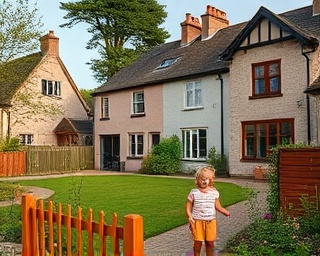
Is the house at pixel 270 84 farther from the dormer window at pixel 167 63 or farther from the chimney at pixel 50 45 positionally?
the chimney at pixel 50 45

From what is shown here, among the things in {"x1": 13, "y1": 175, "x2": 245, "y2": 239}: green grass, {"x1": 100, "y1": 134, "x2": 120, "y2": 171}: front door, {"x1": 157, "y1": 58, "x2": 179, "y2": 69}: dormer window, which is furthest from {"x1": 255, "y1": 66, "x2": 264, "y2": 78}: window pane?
{"x1": 100, "y1": 134, "x2": 120, "y2": 171}: front door

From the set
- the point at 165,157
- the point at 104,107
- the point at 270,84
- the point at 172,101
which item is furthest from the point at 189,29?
the point at 270,84

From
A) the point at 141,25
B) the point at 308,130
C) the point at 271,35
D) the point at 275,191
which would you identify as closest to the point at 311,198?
the point at 275,191

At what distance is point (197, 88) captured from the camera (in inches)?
956

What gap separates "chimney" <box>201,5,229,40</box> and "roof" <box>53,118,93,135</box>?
1279 centimetres

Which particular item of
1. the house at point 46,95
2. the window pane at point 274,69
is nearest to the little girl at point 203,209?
the window pane at point 274,69

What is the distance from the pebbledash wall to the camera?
18781 mm

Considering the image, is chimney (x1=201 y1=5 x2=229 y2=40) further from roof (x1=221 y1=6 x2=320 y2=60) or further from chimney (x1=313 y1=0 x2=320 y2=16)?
chimney (x1=313 y1=0 x2=320 y2=16)

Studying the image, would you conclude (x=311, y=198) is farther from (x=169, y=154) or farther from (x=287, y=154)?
(x=169, y=154)

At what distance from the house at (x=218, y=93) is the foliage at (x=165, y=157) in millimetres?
494

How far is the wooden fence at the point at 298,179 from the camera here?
25.4ft

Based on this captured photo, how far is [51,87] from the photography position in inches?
1374

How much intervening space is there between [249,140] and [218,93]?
11.6ft

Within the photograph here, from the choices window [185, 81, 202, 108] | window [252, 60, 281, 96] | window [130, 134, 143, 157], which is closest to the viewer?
window [252, 60, 281, 96]
